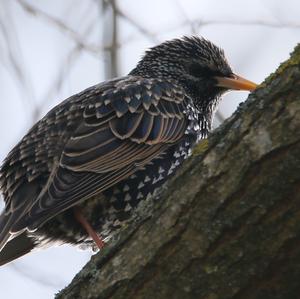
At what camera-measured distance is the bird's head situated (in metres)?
5.08

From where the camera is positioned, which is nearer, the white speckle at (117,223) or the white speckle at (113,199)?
the white speckle at (113,199)

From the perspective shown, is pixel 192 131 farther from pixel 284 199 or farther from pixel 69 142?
pixel 284 199

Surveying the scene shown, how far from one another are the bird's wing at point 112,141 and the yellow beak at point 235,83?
480 millimetres

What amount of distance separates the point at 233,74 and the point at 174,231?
3.19m

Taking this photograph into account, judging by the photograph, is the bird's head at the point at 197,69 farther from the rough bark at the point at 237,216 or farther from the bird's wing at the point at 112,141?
the rough bark at the point at 237,216

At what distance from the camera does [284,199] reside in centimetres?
198

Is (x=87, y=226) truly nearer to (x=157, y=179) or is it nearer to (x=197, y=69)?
(x=157, y=179)

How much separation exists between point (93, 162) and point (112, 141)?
0.25 metres

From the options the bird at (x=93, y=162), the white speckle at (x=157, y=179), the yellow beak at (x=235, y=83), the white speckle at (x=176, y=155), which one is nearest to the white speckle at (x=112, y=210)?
the bird at (x=93, y=162)

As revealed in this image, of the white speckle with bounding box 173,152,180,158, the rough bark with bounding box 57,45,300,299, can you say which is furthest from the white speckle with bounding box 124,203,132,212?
the rough bark with bounding box 57,45,300,299

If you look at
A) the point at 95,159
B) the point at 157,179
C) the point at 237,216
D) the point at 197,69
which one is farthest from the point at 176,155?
the point at 237,216

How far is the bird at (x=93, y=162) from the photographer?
3.71 metres

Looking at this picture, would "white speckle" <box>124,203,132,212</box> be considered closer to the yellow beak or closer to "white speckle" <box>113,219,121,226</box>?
"white speckle" <box>113,219,121,226</box>

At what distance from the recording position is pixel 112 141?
13.3ft
